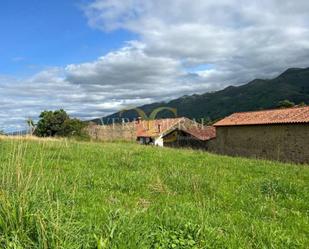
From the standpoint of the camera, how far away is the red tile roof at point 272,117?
3723cm

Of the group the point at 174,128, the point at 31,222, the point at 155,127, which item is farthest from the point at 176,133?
the point at 31,222

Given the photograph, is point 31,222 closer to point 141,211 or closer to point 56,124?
point 141,211

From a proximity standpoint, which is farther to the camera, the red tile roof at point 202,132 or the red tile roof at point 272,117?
the red tile roof at point 202,132

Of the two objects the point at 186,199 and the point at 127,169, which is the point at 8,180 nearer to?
the point at 186,199

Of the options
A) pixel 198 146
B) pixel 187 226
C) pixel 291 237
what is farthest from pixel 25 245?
pixel 198 146

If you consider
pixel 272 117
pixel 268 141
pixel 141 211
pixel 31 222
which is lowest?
pixel 268 141

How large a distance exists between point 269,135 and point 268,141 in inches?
23.1

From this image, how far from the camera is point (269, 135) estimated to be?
40.1 metres

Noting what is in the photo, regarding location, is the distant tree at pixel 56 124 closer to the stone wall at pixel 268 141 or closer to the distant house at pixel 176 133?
the distant house at pixel 176 133

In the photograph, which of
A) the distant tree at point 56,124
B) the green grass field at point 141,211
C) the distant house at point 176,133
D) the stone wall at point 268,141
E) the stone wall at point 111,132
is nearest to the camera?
the green grass field at point 141,211

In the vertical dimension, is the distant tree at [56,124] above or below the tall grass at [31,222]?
above

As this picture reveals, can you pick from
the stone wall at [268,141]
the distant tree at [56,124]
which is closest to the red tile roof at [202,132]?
the stone wall at [268,141]

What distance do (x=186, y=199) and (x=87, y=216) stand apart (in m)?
2.84

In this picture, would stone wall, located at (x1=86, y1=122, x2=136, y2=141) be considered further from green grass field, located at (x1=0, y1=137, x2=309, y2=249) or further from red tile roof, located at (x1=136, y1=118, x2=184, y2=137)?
green grass field, located at (x1=0, y1=137, x2=309, y2=249)
